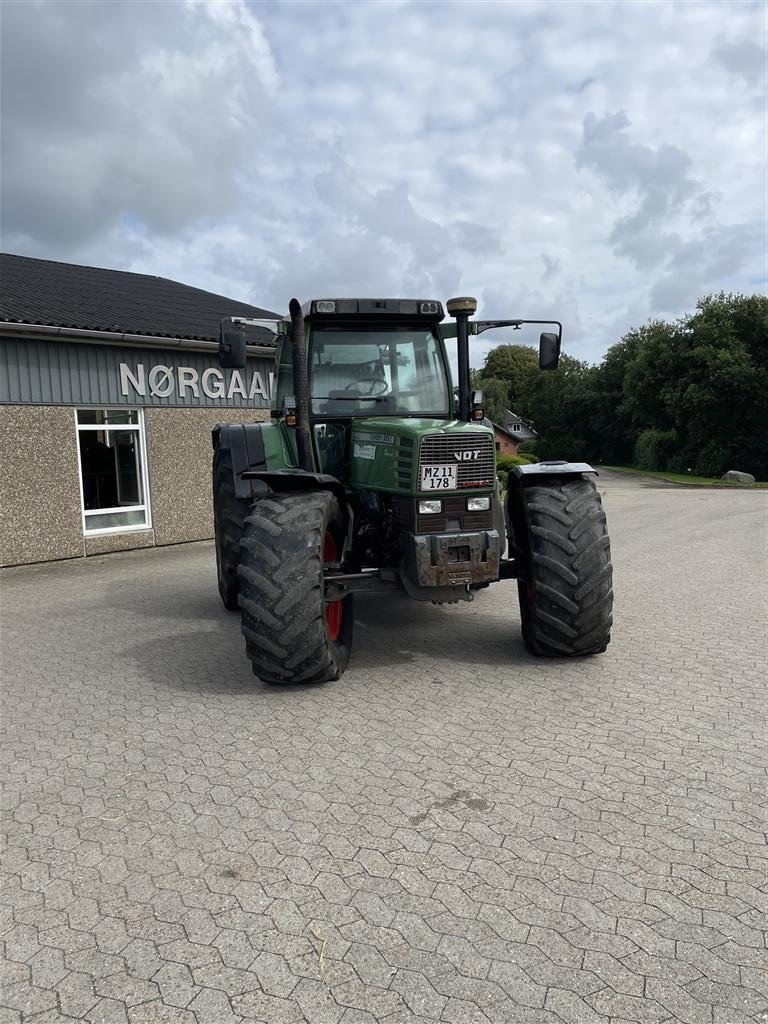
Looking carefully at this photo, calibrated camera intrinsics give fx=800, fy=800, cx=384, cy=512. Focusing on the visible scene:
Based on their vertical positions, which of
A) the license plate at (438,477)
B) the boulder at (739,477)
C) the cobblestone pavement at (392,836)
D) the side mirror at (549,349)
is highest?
the side mirror at (549,349)

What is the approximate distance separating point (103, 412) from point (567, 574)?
8858 mm

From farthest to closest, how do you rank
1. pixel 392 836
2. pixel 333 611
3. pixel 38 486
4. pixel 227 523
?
1. pixel 38 486
2. pixel 227 523
3. pixel 333 611
4. pixel 392 836

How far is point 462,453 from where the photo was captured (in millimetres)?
5348

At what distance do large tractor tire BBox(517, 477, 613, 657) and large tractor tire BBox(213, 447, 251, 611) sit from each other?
9.45 feet

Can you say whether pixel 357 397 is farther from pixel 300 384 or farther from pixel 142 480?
pixel 142 480

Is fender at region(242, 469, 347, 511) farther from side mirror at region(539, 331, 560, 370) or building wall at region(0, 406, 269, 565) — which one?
building wall at region(0, 406, 269, 565)

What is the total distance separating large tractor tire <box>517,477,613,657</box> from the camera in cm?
534

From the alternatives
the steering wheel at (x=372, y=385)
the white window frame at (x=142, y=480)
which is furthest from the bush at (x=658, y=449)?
the steering wheel at (x=372, y=385)

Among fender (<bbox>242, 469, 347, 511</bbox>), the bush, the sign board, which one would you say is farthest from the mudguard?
the bush

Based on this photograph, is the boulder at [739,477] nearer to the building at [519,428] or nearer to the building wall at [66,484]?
the building wall at [66,484]

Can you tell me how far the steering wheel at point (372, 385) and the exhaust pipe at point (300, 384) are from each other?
18.8 inches

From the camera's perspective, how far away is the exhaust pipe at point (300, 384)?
5.60m

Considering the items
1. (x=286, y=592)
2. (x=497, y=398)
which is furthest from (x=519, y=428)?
(x=286, y=592)

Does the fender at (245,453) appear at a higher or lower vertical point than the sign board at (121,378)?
lower
